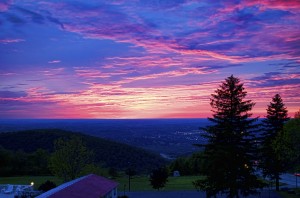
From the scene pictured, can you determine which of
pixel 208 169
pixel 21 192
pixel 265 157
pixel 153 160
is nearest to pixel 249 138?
pixel 208 169

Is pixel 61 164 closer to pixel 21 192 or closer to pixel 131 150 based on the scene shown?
pixel 21 192

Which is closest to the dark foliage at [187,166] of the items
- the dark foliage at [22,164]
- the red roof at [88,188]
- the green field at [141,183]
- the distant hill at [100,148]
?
the green field at [141,183]

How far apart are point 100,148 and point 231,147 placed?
83698 millimetres

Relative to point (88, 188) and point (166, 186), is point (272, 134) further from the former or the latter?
point (88, 188)

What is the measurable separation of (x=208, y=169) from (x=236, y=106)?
6.93 metres

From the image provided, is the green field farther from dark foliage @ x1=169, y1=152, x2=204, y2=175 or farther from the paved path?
dark foliage @ x1=169, y1=152, x2=204, y2=175

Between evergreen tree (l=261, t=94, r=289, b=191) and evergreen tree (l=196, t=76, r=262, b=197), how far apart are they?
31.0 feet

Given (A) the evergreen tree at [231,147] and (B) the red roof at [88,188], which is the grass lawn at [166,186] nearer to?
(B) the red roof at [88,188]

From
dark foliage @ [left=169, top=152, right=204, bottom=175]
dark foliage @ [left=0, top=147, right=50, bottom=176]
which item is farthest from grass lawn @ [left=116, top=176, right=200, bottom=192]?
dark foliage @ [left=0, top=147, right=50, bottom=176]

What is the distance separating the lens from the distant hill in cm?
10856

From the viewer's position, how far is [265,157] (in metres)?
47.0

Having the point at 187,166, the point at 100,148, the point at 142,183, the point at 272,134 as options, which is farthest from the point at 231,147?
the point at 100,148

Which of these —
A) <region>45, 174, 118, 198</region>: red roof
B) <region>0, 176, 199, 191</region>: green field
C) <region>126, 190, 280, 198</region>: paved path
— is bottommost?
<region>0, 176, 199, 191</region>: green field

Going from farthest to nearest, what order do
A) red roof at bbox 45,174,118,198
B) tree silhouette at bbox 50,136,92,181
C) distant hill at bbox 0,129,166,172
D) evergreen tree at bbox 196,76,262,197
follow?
distant hill at bbox 0,129,166,172, tree silhouette at bbox 50,136,92,181, evergreen tree at bbox 196,76,262,197, red roof at bbox 45,174,118,198
